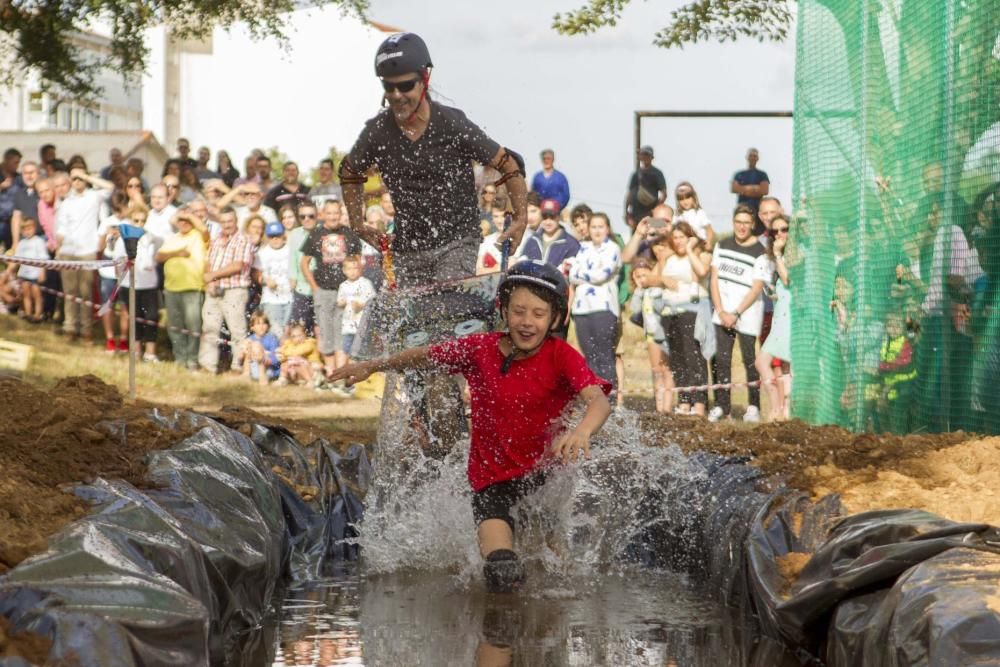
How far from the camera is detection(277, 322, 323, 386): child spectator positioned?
57.6 feet

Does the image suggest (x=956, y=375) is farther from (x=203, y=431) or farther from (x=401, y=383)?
(x=203, y=431)

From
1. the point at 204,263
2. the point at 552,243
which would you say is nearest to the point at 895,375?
the point at 552,243

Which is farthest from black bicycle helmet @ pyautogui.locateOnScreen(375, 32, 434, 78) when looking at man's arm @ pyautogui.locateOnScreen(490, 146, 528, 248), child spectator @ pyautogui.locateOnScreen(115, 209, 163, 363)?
child spectator @ pyautogui.locateOnScreen(115, 209, 163, 363)

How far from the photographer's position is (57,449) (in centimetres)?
680

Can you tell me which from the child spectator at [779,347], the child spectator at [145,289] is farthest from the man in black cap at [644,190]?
the child spectator at [145,289]

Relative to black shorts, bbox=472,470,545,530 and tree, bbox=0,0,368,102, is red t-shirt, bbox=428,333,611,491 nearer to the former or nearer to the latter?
black shorts, bbox=472,470,545,530

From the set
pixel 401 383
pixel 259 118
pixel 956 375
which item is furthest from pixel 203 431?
pixel 259 118

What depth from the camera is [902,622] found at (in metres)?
4.88

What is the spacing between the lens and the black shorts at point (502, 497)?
24.5 feet

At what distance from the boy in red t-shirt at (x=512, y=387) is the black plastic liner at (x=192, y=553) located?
852 millimetres

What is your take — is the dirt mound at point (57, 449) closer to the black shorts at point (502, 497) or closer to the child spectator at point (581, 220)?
the black shorts at point (502, 497)

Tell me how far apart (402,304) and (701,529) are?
2.04 meters

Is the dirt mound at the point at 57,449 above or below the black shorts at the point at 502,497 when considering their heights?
above

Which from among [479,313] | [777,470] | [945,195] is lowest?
[777,470]
